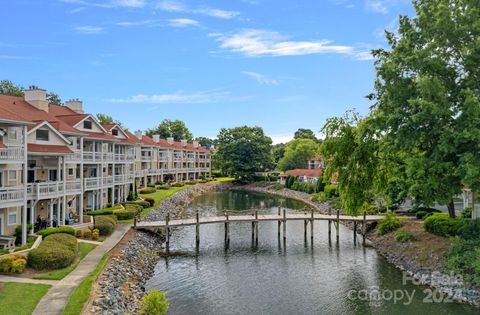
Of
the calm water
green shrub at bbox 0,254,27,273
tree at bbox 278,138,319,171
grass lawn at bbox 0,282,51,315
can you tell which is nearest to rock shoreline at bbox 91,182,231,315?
the calm water

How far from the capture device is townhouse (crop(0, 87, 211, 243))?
24.3 metres

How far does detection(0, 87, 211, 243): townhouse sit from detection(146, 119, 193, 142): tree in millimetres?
65607

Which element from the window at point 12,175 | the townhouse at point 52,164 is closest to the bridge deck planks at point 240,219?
the townhouse at point 52,164

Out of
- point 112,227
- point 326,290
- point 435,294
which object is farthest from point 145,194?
point 435,294

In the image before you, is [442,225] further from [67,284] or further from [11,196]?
[11,196]

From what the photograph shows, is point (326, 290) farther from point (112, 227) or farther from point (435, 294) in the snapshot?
point (112, 227)

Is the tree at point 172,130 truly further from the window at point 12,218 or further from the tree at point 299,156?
the window at point 12,218

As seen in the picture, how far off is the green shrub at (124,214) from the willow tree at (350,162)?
19490 mm

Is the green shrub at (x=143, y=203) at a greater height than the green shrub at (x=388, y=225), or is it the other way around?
the green shrub at (x=143, y=203)

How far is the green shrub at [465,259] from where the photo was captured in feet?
69.7

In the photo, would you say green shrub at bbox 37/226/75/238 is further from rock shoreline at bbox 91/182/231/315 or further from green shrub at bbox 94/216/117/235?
rock shoreline at bbox 91/182/231/315

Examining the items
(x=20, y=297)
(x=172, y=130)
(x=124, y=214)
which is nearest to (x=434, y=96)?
(x=20, y=297)

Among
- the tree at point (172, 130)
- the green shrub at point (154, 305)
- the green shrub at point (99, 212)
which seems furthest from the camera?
the tree at point (172, 130)

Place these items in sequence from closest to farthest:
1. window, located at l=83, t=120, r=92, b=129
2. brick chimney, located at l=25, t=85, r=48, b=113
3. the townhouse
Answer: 1. the townhouse
2. brick chimney, located at l=25, t=85, r=48, b=113
3. window, located at l=83, t=120, r=92, b=129
